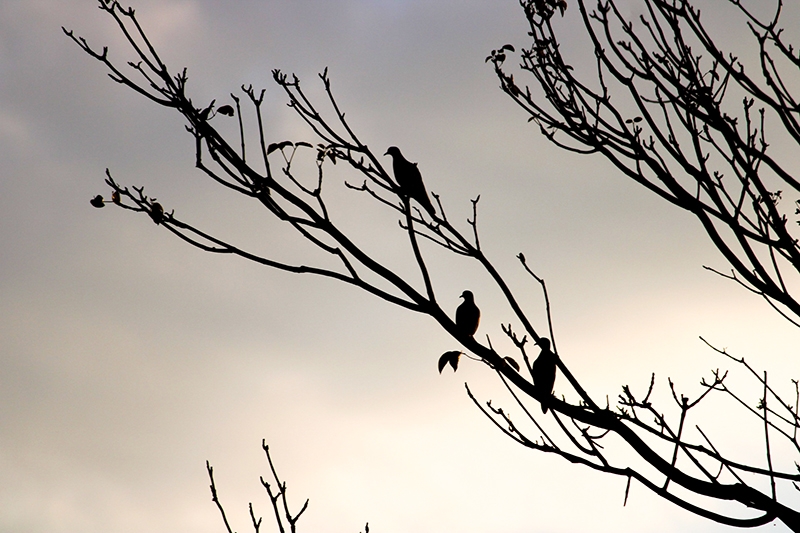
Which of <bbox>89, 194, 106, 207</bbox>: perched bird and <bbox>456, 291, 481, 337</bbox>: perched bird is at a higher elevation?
<bbox>456, 291, 481, 337</bbox>: perched bird

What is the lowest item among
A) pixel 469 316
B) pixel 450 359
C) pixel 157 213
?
pixel 450 359

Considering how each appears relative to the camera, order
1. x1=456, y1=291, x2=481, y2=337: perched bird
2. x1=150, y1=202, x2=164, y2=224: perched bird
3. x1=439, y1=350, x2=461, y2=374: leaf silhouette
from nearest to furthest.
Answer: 1. x1=150, y1=202, x2=164, y2=224: perched bird
2. x1=439, y1=350, x2=461, y2=374: leaf silhouette
3. x1=456, y1=291, x2=481, y2=337: perched bird

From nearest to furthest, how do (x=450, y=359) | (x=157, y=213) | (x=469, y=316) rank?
(x=157, y=213) → (x=450, y=359) → (x=469, y=316)

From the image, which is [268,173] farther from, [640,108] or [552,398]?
[640,108]

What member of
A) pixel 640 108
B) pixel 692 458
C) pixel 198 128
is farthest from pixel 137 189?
pixel 692 458

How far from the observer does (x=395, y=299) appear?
295cm

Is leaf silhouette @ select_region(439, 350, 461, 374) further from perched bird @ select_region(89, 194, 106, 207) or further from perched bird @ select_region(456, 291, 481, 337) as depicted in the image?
perched bird @ select_region(456, 291, 481, 337)

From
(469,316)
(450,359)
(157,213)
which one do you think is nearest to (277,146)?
(157,213)

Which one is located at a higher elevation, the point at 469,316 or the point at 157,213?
the point at 469,316

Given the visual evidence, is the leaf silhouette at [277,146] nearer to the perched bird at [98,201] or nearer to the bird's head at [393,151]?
the perched bird at [98,201]

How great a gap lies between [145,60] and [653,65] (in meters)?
2.29

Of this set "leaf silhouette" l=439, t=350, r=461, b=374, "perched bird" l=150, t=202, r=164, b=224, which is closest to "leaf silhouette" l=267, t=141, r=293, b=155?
"perched bird" l=150, t=202, r=164, b=224

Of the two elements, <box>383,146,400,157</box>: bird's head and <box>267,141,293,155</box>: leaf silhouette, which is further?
<box>383,146,400,157</box>: bird's head

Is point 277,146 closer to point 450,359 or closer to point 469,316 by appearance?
point 450,359
